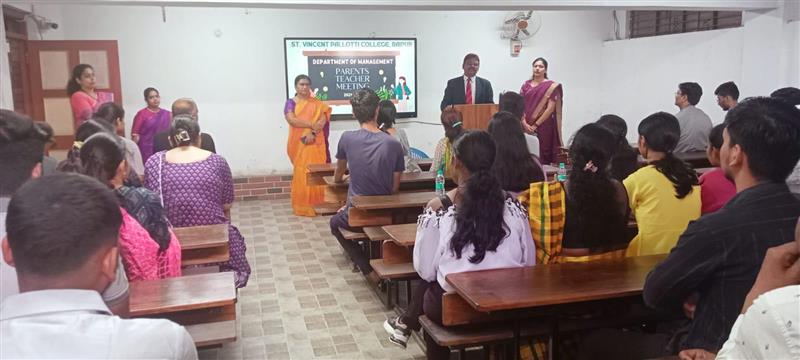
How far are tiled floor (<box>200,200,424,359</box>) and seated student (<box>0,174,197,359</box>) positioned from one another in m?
2.11

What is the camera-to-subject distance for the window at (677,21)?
21.4 ft

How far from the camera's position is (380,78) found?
7188 millimetres

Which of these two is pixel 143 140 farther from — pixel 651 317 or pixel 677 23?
pixel 677 23

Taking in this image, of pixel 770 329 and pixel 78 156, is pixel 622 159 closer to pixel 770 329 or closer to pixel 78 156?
pixel 770 329

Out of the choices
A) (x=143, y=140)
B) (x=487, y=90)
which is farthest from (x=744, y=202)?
(x=143, y=140)

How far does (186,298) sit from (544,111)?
468 cm

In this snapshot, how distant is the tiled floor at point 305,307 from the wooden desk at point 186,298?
0.83 m

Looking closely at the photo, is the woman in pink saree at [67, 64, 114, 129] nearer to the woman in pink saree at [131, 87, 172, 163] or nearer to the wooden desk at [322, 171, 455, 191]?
the woman in pink saree at [131, 87, 172, 163]

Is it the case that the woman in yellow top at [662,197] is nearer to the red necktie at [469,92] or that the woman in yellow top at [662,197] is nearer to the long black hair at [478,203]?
the long black hair at [478,203]

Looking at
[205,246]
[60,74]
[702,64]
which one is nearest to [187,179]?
[205,246]

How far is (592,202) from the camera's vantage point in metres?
2.49

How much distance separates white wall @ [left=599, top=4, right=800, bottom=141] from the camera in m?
5.55

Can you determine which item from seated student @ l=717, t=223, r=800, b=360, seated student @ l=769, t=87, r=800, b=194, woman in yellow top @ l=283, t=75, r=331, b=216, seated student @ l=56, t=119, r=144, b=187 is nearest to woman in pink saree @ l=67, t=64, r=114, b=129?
seated student @ l=56, t=119, r=144, b=187

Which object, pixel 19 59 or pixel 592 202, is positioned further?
pixel 19 59
